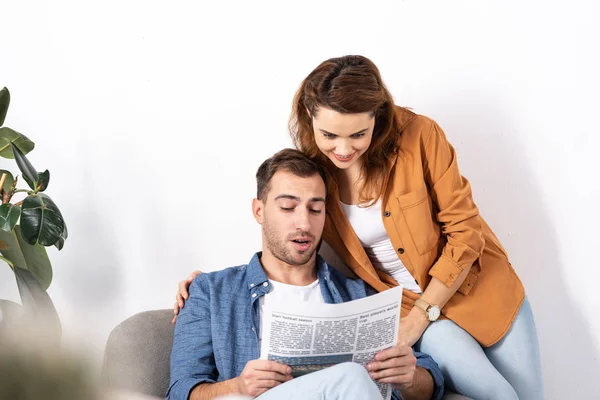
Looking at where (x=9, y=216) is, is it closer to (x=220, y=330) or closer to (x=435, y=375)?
(x=220, y=330)

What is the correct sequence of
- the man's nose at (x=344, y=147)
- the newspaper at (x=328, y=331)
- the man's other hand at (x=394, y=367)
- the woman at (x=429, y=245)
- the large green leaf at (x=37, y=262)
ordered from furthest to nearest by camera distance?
1. the large green leaf at (x=37, y=262)
2. the woman at (x=429, y=245)
3. the man's nose at (x=344, y=147)
4. the man's other hand at (x=394, y=367)
5. the newspaper at (x=328, y=331)

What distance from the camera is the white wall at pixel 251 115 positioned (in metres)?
2.35

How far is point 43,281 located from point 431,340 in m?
1.30

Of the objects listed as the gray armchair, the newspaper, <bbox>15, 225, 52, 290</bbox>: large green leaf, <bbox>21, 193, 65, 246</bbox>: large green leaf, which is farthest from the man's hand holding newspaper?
<bbox>15, 225, 52, 290</bbox>: large green leaf

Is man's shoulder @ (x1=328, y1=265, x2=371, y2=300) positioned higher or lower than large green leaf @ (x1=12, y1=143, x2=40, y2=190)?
lower

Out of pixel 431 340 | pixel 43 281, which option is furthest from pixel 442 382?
pixel 43 281

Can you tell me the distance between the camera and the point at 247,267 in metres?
2.05

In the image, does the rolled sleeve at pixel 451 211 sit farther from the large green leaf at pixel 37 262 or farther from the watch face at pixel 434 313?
the large green leaf at pixel 37 262

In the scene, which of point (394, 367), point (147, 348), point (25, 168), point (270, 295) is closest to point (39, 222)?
point (25, 168)

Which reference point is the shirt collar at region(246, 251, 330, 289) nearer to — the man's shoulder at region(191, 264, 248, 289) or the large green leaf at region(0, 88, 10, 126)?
the man's shoulder at region(191, 264, 248, 289)

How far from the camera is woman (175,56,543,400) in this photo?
6.23 feet

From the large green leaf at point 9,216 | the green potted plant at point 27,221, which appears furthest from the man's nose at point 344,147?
the large green leaf at point 9,216

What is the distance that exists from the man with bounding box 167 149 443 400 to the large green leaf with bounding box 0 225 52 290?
2.13 ft

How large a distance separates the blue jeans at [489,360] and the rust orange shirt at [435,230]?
4 centimetres
